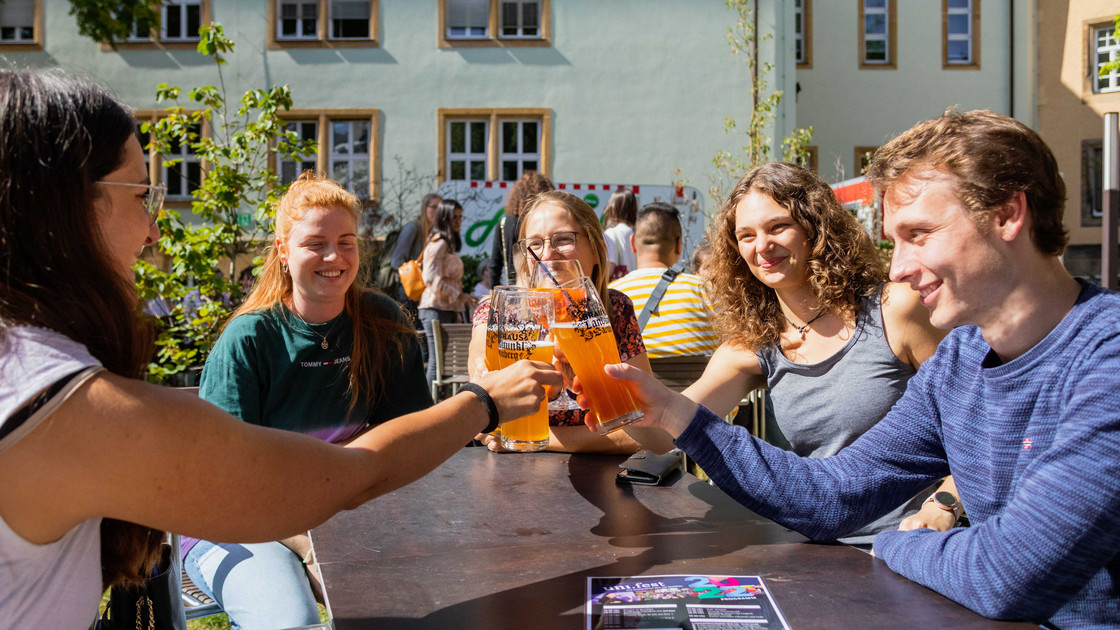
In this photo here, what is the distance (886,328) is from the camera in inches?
89.5

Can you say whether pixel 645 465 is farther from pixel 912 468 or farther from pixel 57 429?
pixel 57 429

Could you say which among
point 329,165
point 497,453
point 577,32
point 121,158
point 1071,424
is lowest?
point 497,453

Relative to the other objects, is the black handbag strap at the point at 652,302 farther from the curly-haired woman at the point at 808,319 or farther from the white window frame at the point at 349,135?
the white window frame at the point at 349,135

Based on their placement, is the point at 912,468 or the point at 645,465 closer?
the point at 912,468

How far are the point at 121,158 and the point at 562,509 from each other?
1082 mm

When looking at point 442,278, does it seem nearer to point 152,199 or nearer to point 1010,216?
point 152,199

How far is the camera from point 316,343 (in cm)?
254

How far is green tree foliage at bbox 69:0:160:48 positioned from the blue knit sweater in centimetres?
1105

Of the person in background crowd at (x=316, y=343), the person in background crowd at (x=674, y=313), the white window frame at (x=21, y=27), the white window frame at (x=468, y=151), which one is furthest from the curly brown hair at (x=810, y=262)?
the white window frame at (x=21, y=27)

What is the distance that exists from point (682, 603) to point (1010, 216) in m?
0.82

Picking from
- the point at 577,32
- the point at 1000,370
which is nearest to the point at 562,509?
the point at 1000,370

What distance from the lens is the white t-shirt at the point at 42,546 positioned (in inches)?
40.4

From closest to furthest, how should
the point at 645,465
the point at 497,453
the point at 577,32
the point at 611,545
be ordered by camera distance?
the point at 611,545 → the point at 645,465 → the point at 497,453 → the point at 577,32

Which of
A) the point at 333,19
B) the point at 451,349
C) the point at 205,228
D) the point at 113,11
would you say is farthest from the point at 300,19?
the point at 205,228
